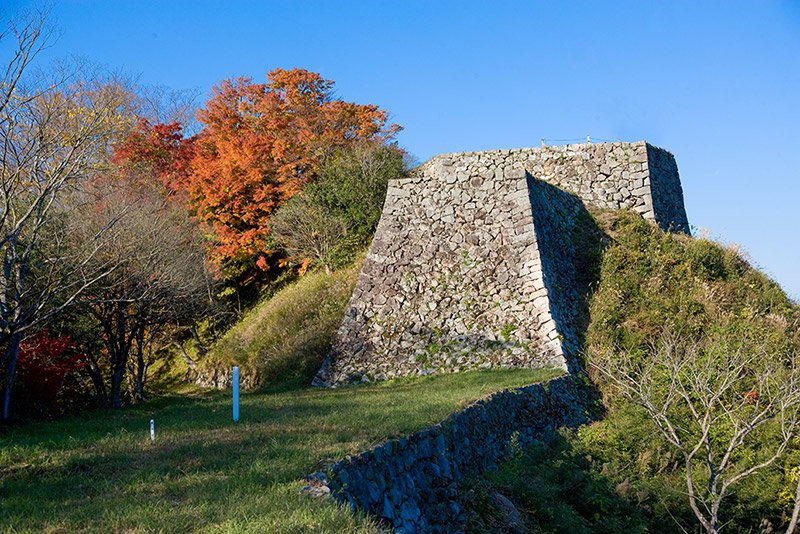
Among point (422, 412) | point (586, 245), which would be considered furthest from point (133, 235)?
point (586, 245)

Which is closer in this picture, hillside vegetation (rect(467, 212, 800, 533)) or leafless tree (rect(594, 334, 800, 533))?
hillside vegetation (rect(467, 212, 800, 533))

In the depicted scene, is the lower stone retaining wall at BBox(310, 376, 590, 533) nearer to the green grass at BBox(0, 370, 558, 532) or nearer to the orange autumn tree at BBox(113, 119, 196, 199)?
the green grass at BBox(0, 370, 558, 532)

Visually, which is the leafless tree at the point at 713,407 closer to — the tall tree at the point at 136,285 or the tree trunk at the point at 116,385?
the tall tree at the point at 136,285

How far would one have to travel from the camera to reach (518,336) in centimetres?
1808

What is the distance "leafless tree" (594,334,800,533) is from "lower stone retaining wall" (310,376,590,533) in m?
1.78

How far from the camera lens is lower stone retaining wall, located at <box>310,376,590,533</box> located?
8.03 meters

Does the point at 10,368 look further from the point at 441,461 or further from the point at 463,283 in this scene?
the point at 463,283

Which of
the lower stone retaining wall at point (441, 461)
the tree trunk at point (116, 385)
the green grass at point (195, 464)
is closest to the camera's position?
the green grass at point (195, 464)

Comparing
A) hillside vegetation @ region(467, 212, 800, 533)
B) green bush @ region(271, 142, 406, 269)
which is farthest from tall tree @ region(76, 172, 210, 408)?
hillside vegetation @ region(467, 212, 800, 533)

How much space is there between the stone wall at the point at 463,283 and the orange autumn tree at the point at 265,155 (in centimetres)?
674

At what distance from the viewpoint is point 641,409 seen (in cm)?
1472

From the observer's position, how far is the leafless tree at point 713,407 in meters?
12.3

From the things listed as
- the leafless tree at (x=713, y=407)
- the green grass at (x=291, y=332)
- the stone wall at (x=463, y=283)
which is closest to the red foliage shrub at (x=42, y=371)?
the green grass at (x=291, y=332)

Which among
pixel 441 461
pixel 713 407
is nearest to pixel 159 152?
pixel 713 407
